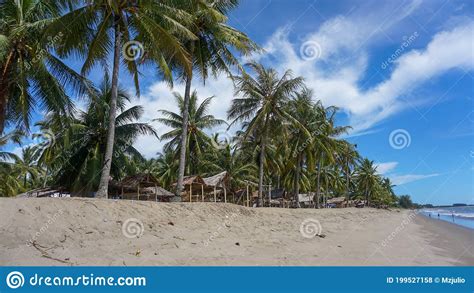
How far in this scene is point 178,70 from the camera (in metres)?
19.7

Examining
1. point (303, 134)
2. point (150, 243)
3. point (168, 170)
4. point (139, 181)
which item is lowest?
point (150, 243)

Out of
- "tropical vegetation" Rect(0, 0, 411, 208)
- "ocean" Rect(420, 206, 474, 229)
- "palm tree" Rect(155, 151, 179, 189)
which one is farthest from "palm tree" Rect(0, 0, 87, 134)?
"ocean" Rect(420, 206, 474, 229)

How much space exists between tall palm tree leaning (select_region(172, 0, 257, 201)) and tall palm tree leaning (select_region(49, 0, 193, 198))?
3178 mm

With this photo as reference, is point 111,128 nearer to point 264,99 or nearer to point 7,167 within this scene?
point 264,99

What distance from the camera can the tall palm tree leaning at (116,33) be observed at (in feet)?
42.4

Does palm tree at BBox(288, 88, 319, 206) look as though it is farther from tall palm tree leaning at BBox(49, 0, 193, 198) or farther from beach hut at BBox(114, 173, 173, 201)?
tall palm tree leaning at BBox(49, 0, 193, 198)

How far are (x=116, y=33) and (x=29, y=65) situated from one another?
12.6 feet

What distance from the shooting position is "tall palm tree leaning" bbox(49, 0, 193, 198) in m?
12.9

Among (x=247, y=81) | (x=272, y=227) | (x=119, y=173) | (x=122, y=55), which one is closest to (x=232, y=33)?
(x=122, y=55)

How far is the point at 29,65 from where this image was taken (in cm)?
1423

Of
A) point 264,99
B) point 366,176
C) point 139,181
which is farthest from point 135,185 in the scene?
point 366,176

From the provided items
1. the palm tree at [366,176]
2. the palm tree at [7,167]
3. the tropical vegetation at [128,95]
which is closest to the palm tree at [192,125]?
the tropical vegetation at [128,95]

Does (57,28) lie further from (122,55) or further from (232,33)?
(232,33)

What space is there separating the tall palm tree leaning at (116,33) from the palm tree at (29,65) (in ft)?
2.40
